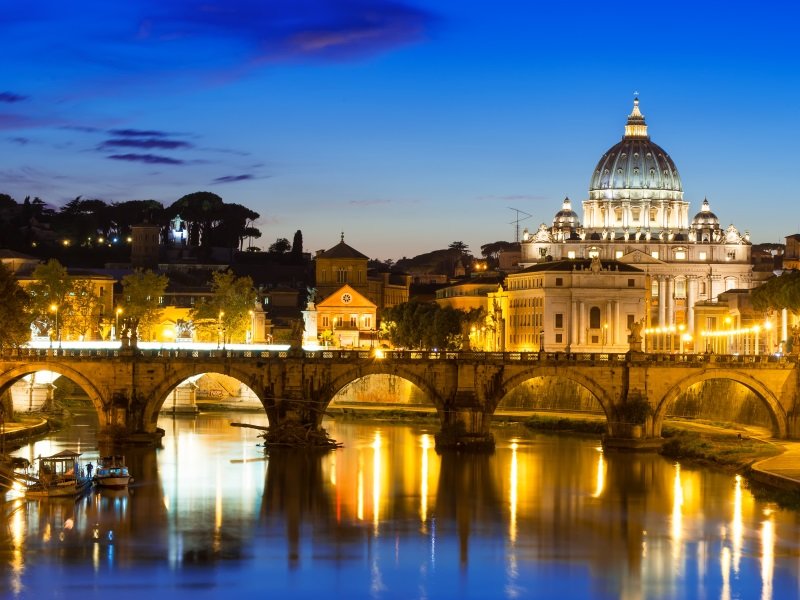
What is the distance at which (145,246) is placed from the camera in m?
192

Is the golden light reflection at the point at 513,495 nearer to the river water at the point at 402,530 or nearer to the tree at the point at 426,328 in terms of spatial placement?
the river water at the point at 402,530

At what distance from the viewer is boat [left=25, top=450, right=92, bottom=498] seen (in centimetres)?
6512

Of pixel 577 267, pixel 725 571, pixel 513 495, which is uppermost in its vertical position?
pixel 577 267

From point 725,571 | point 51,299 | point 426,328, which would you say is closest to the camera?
point 725,571

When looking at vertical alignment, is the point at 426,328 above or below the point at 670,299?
below

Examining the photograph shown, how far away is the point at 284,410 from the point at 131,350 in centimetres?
770

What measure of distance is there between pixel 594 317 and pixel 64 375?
81.8 meters

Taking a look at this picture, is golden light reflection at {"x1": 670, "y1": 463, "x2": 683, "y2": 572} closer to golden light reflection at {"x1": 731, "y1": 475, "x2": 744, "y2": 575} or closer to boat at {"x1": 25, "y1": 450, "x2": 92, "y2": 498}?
golden light reflection at {"x1": 731, "y1": 475, "x2": 744, "y2": 575}

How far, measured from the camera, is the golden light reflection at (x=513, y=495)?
60.3 meters

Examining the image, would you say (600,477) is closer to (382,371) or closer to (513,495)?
(513,495)

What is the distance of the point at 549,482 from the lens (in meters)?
71.3

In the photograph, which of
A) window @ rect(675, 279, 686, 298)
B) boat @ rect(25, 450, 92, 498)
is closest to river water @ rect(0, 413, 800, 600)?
boat @ rect(25, 450, 92, 498)

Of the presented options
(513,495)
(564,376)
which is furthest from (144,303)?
(513,495)

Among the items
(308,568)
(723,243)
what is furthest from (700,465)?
(723,243)
